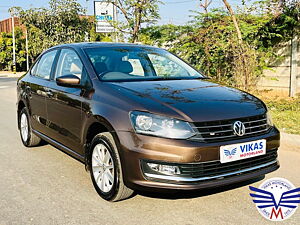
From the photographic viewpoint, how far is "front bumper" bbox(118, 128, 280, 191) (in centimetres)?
321

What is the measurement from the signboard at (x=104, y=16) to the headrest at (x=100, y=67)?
8421mm

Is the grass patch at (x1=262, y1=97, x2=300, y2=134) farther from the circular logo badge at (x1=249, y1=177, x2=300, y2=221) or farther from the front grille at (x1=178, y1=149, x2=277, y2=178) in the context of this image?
the front grille at (x1=178, y1=149, x2=277, y2=178)

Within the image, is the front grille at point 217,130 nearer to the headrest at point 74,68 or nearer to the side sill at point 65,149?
the side sill at point 65,149

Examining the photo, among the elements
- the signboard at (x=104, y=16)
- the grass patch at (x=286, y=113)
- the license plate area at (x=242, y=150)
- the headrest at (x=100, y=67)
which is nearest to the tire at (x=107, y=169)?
the headrest at (x=100, y=67)

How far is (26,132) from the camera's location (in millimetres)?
6082

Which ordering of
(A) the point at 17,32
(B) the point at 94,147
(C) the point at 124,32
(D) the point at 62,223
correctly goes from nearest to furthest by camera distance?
(D) the point at 62,223 < (B) the point at 94,147 < (C) the point at 124,32 < (A) the point at 17,32

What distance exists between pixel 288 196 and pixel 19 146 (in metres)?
4.18

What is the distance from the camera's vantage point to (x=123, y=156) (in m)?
3.40

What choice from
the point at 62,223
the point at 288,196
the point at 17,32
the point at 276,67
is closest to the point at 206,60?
the point at 276,67

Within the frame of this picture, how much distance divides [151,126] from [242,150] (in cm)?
84

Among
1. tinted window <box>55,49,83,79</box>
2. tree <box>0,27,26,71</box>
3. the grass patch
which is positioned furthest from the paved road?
tree <box>0,27,26,71</box>

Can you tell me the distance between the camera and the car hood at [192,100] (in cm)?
337

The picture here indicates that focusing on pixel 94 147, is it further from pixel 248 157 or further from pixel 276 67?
pixel 276 67

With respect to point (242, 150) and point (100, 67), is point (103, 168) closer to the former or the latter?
point (100, 67)
